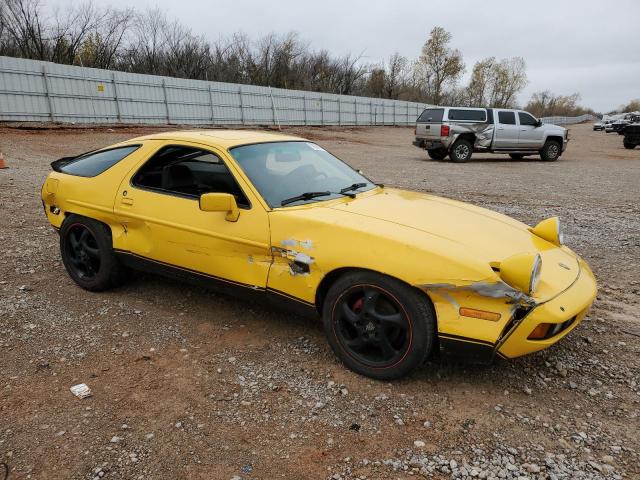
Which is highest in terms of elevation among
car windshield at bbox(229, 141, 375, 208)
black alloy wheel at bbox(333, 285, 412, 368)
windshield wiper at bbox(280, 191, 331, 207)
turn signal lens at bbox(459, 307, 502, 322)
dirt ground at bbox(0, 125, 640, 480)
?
car windshield at bbox(229, 141, 375, 208)

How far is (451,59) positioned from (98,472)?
76.6 metres

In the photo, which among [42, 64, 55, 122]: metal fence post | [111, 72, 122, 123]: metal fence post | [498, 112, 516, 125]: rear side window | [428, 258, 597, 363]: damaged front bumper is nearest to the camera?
[428, 258, 597, 363]: damaged front bumper

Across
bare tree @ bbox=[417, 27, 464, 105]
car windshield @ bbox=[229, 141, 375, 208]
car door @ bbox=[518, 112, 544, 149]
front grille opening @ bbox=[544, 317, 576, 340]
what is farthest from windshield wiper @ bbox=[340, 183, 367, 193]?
bare tree @ bbox=[417, 27, 464, 105]

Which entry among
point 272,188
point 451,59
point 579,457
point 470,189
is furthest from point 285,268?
point 451,59

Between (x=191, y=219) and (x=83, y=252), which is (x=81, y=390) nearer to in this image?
(x=191, y=219)

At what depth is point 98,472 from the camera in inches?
82.6

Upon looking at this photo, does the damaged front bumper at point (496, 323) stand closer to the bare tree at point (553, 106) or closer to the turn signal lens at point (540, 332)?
the turn signal lens at point (540, 332)

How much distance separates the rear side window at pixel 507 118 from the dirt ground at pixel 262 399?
12.6 m

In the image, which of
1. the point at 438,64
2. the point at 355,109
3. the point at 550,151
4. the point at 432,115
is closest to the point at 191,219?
the point at 432,115

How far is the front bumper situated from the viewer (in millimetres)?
2428

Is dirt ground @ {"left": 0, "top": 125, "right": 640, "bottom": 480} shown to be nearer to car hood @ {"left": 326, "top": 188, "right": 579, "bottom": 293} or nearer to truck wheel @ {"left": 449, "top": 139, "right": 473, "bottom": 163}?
Answer: car hood @ {"left": 326, "top": 188, "right": 579, "bottom": 293}

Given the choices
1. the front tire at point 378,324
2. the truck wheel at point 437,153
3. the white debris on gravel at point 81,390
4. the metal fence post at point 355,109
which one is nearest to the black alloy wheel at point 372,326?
the front tire at point 378,324

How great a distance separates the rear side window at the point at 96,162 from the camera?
3.94m

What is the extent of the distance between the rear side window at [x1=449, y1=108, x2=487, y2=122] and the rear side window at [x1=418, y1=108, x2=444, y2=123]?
35cm
